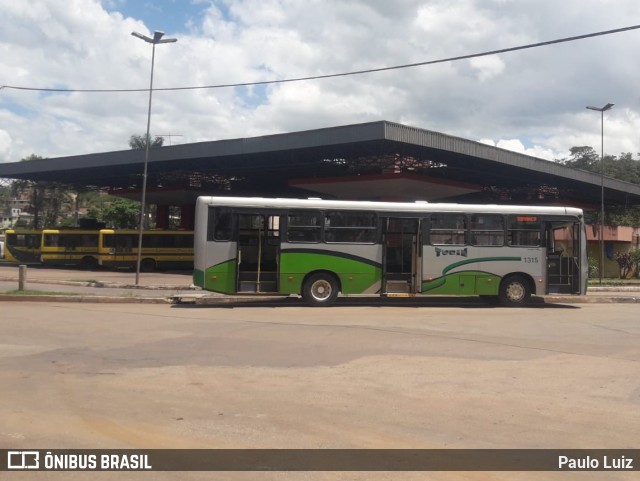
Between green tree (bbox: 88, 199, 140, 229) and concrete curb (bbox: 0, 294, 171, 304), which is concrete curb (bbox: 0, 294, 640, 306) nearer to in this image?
concrete curb (bbox: 0, 294, 171, 304)

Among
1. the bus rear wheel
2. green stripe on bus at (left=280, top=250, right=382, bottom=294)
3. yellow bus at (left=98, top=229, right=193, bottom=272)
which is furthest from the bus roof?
yellow bus at (left=98, top=229, right=193, bottom=272)

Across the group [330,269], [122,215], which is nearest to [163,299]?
[330,269]

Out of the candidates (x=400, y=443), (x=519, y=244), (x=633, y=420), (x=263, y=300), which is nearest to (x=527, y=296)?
(x=519, y=244)

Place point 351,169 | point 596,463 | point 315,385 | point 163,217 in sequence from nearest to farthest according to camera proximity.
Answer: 1. point 596,463
2. point 315,385
3. point 351,169
4. point 163,217

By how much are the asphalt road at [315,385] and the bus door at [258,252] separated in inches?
107

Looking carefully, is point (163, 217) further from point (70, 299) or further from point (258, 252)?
point (258, 252)

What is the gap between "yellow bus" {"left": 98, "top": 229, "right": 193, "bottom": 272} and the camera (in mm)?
36312

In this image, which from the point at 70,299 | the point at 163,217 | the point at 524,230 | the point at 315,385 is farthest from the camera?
the point at 163,217

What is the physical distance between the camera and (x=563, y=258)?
1692 centimetres

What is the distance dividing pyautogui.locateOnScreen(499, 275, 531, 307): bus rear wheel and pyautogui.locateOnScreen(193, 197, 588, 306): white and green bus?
0.03 metres

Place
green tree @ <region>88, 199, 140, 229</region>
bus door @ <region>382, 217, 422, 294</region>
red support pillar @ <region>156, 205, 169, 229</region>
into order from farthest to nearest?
green tree @ <region>88, 199, 140, 229</region> → red support pillar @ <region>156, 205, 169, 229</region> → bus door @ <region>382, 217, 422, 294</region>

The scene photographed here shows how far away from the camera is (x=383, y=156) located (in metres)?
31.0

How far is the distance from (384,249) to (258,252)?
3.46 m

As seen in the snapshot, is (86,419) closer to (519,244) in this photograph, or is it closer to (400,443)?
(400,443)
